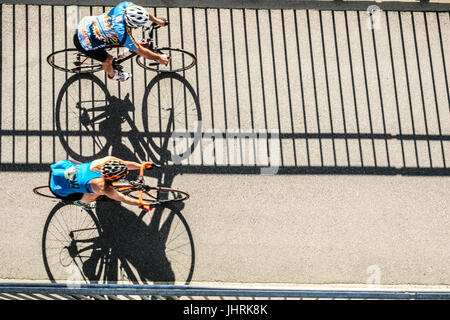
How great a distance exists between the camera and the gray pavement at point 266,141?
682 cm

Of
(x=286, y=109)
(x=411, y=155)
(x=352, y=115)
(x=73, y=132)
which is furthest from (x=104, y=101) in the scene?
(x=411, y=155)

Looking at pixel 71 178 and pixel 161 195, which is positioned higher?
pixel 71 178

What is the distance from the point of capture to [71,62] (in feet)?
23.7

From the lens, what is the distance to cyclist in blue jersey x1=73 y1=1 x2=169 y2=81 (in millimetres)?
5766

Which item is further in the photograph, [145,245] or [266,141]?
[266,141]

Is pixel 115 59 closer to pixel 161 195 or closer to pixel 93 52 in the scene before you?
pixel 93 52

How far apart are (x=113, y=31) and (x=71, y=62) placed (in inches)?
66.5

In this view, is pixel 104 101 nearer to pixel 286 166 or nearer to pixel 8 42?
pixel 8 42

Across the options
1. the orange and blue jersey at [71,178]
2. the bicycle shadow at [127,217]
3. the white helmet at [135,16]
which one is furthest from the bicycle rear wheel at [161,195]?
the white helmet at [135,16]

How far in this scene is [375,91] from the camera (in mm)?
7445

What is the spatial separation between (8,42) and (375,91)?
6869 mm

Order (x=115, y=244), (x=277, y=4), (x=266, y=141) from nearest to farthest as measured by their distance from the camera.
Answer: (x=115, y=244), (x=266, y=141), (x=277, y=4)

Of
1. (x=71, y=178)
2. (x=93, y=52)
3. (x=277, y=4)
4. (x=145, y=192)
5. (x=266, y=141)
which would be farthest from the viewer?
(x=277, y=4)

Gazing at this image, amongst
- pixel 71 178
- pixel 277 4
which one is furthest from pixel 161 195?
pixel 277 4
